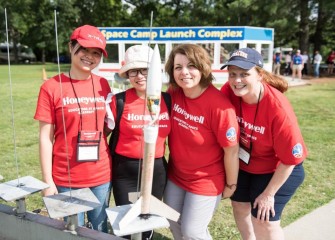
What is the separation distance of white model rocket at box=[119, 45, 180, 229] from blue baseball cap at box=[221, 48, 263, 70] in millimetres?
913

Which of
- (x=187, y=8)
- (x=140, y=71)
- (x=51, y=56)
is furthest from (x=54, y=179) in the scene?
(x=51, y=56)

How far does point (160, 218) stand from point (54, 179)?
40.5 inches

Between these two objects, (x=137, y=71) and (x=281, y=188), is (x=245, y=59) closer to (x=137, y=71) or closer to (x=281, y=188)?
(x=137, y=71)

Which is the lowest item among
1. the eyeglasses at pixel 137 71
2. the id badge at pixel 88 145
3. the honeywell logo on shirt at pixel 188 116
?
the id badge at pixel 88 145

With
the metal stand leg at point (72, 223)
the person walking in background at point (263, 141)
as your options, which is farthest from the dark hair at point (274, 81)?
the metal stand leg at point (72, 223)

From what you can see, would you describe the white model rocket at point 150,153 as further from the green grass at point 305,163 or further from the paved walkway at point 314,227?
the paved walkway at point 314,227

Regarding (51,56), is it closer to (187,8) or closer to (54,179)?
(187,8)

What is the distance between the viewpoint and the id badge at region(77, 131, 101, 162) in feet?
7.47

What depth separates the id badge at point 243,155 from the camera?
8.16 ft

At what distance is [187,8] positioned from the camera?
27078mm

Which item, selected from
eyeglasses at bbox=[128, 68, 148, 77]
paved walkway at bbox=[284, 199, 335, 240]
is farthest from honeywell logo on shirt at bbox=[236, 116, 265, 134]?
paved walkway at bbox=[284, 199, 335, 240]

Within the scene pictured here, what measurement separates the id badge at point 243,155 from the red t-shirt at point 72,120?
91 cm

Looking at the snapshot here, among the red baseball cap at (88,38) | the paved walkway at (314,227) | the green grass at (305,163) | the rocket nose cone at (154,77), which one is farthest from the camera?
the green grass at (305,163)

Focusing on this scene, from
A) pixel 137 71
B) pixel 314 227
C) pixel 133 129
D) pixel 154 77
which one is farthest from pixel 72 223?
pixel 314 227
